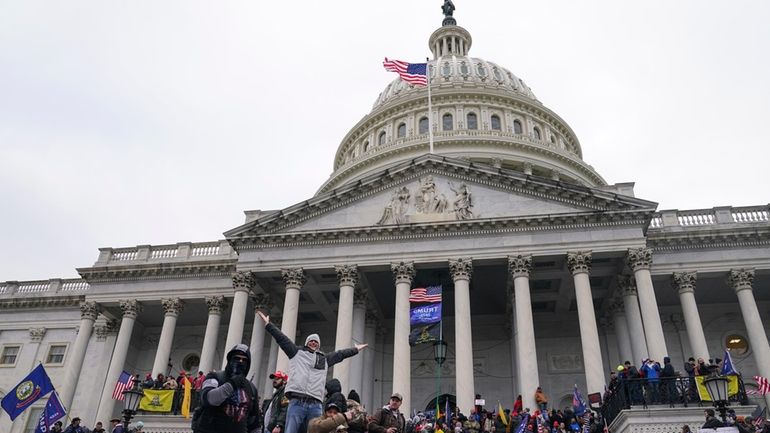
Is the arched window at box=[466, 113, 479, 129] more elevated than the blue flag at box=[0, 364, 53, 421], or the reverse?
the arched window at box=[466, 113, 479, 129]

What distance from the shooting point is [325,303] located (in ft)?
117

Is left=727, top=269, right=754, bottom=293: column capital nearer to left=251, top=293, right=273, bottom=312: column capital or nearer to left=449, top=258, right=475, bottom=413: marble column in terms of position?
left=449, top=258, right=475, bottom=413: marble column

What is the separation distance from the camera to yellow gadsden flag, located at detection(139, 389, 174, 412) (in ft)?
83.1

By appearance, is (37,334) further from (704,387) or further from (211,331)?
(704,387)

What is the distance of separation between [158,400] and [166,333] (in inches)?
363

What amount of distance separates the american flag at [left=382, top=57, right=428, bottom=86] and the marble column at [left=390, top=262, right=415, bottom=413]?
16.4m

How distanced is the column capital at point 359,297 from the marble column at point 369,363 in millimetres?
2585

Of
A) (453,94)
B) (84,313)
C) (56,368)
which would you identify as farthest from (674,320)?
(56,368)

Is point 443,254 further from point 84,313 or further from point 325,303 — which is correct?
point 84,313

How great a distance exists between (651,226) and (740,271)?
4741 millimetres

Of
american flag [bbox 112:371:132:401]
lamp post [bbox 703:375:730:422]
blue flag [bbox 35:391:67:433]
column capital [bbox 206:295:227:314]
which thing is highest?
column capital [bbox 206:295:227:314]

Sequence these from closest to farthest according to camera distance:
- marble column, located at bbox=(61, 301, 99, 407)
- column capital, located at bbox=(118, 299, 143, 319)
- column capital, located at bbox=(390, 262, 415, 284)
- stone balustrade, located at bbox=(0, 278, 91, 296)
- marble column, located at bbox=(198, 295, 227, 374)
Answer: column capital, located at bbox=(390, 262, 415, 284) < marble column, located at bbox=(198, 295, 227, 374) < marble column, located at bbox=(61, 301, 99, 407) < column capital, located at bbox=(118, 299, 143, 319) < stone balustrade, located at bbox=(0, 278, 91, 296)

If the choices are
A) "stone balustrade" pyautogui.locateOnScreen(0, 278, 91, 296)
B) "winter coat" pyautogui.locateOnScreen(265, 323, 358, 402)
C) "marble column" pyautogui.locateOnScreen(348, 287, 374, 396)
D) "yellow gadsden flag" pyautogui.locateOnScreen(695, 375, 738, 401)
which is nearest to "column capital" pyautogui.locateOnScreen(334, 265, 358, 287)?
"marble column" pyautogui.locateOnScreen(348, 287, 374, 396)

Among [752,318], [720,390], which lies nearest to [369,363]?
[752,318]
